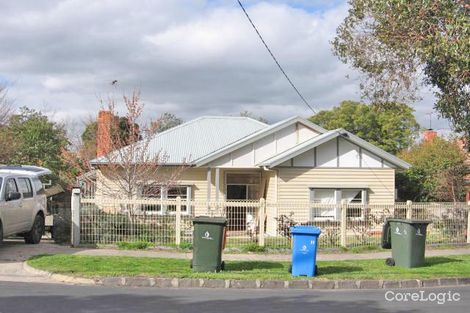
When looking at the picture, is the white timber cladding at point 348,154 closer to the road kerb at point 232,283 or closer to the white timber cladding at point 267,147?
the white timber cladding at point 267,147

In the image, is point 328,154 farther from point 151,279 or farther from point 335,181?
point 151,279

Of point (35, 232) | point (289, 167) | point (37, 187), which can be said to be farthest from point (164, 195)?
point (35, 232)

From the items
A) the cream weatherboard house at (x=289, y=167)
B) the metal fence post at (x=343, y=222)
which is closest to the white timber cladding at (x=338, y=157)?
the cream weatherboard house at (x=289, y=167)

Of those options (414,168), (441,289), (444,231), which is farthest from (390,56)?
(414,168)

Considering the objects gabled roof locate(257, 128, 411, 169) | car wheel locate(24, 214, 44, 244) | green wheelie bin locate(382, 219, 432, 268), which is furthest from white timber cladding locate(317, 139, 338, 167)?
car wheel locate(24, 214, 44, 244)

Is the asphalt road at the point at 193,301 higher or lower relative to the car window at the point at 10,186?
lower

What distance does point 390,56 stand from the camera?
16297 millimetres

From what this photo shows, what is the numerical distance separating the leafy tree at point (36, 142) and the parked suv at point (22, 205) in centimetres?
1283

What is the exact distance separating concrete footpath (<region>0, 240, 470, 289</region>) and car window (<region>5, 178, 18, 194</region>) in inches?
58.3

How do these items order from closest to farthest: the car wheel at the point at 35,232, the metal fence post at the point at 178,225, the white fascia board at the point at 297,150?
1. the car wheel at the point at 35,232
2. the metal fence post at the point at 178,225
3. the white fascia board at the point at 297,150

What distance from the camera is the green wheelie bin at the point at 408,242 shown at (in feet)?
42.6

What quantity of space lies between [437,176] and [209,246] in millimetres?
17928

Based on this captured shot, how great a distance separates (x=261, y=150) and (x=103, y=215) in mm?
9774

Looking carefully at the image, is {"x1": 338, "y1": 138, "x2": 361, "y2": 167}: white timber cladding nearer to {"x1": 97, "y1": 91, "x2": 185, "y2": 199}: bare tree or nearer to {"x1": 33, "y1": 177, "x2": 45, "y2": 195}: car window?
{"x1": 97, "y1": 91, "x2": 185, "y2": 199}: bare tree
